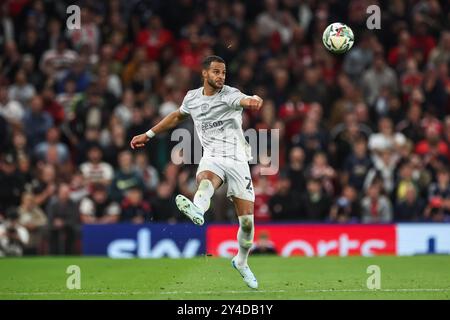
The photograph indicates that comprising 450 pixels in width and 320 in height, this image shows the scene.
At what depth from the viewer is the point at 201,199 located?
11398 millimetres

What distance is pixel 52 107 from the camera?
21094mm

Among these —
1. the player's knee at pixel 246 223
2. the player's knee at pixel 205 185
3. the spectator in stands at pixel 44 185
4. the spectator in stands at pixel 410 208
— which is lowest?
the spectator in stands at pixel 410 208

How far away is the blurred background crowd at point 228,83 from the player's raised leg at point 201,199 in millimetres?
7439

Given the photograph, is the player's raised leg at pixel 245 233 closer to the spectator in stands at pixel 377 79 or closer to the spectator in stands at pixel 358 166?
the spectator in stands at pixel 358 166

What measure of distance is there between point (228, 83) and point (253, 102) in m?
10.2

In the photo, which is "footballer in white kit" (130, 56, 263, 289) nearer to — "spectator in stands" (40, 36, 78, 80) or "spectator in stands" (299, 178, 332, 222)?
"spectator in stands" (299, 178, 332, 222)

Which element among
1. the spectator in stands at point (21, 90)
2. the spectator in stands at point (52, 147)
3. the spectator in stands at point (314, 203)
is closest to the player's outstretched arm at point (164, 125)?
the spectator in stands at point (314, 203)

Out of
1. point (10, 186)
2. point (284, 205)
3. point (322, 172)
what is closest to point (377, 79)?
point (322, 172)

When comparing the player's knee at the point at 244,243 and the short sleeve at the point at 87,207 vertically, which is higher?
the player's knee at the point at 244,243

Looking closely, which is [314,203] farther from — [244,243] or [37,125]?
[244,243]

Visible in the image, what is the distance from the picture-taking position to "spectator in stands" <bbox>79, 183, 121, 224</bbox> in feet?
63.3

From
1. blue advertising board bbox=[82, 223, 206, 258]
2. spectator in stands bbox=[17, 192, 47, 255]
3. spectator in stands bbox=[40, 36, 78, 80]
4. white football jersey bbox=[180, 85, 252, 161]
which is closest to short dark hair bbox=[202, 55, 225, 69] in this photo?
white football jersey bbox=[180, 85, 252, 161]

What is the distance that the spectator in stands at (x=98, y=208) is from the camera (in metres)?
19.3
